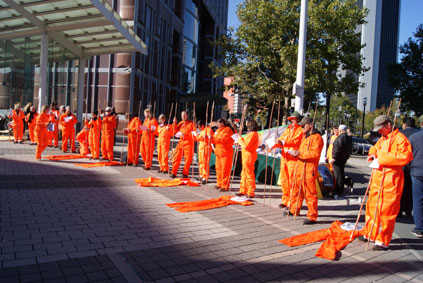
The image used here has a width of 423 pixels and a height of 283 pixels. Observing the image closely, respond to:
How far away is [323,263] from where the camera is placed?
4508 millimetres

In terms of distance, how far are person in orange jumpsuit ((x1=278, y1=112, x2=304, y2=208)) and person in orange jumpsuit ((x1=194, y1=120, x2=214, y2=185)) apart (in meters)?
2.60

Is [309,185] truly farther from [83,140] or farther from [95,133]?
[83,140]

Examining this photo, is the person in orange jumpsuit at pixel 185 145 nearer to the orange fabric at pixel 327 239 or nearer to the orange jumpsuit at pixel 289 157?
the orange jumpsuit at pixel 289 157

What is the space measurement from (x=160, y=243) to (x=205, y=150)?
5495 millimetres

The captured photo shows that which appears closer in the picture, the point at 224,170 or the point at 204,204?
the point at 204,204

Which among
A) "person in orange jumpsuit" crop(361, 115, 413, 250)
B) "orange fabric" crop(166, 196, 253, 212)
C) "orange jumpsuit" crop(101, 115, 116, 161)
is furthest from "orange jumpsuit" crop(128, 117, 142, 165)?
"person in orange jumpsuit" crop(361, 115, 413, 250)

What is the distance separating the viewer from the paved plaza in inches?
155

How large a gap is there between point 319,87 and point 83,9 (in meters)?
13.5

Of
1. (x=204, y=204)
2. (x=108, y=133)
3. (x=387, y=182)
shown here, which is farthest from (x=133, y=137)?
(x=387, y=182)

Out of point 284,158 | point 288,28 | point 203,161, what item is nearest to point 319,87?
point 288,28

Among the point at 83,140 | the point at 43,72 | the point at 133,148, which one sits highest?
the point at 43,72

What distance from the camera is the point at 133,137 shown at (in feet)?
39.4

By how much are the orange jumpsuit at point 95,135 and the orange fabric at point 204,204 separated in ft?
22.1

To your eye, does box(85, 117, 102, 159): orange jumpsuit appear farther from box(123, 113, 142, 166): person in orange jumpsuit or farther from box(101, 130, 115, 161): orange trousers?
box(123, 113, 142, 166): person in orange jumpsuit
